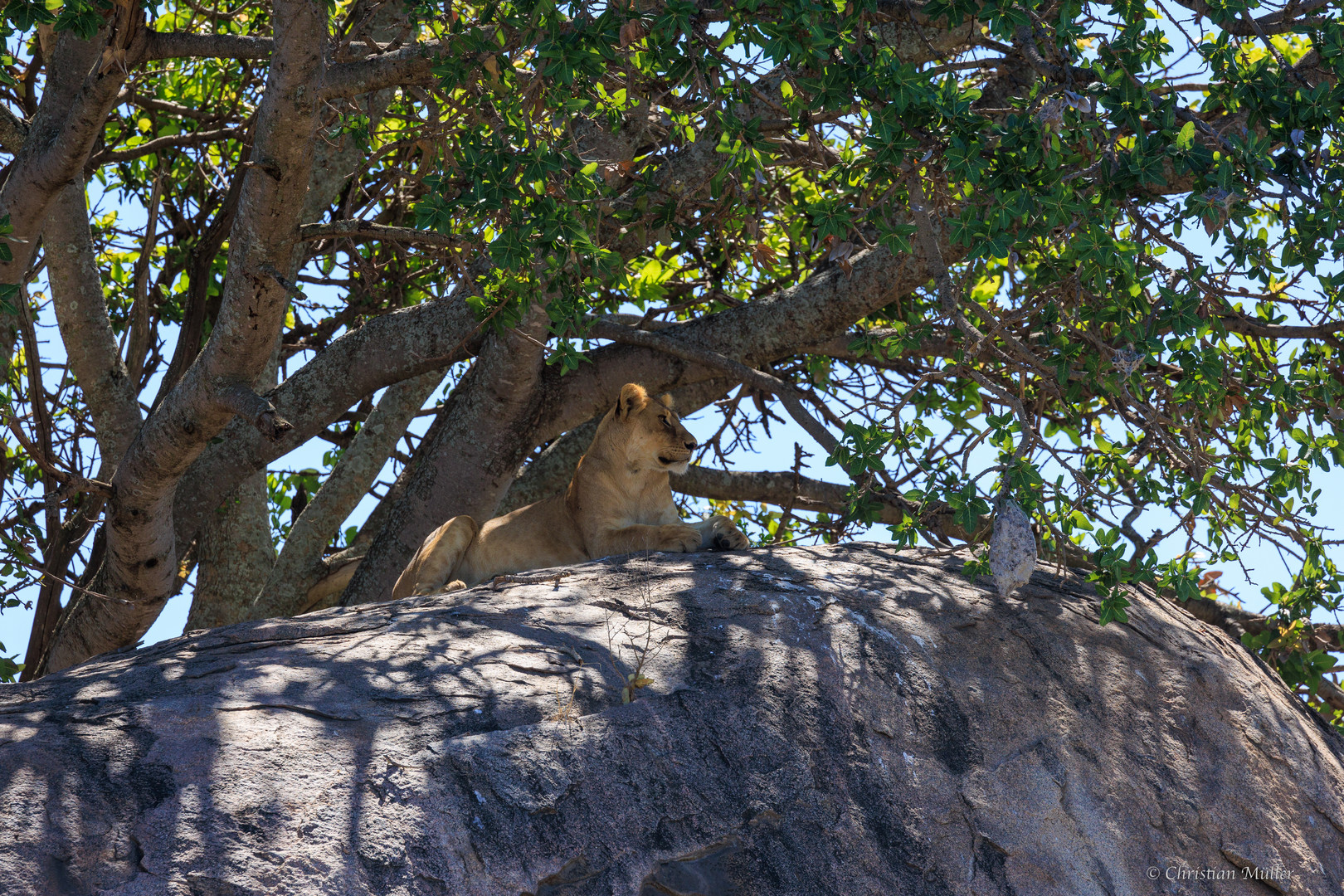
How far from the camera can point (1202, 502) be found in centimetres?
371

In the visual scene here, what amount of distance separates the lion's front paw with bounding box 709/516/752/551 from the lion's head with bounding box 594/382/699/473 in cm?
63

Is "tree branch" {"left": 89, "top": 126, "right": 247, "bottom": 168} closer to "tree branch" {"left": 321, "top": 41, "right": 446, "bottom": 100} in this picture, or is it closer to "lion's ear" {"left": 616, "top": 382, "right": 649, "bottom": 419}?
"tree branch" {"left": 321, "top": 41, "right": 446, "bottom": 100}

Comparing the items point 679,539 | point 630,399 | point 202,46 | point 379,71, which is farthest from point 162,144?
point 679,539

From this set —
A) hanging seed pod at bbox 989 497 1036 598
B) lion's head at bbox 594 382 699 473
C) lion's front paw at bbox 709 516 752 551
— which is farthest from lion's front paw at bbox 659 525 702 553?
hanging seed pod at bbox 989 497 1036 598

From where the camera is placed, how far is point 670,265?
7.14 metres

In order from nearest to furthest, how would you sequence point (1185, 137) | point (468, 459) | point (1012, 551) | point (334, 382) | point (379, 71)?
1. point (1185, 137)
2. point (1012, 551)
3. point (379, 71)
4. point (334, 382)
5. point (468, 459)

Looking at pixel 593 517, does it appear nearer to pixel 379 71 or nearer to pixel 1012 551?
pixel 379 71

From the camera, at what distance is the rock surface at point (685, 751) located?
2629mm

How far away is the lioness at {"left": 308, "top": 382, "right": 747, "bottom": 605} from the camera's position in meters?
5.37

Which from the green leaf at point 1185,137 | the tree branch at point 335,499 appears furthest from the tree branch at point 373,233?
the green leaf at point 1185,137

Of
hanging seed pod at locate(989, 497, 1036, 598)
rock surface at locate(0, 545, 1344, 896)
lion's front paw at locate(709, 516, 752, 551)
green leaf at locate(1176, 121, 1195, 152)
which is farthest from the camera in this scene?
lion's front paw at locate(709, 516, 752, 551)

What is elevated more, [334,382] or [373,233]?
[373,233]

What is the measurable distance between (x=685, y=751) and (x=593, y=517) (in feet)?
8.02

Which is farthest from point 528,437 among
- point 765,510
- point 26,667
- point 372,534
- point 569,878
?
point 569,878
